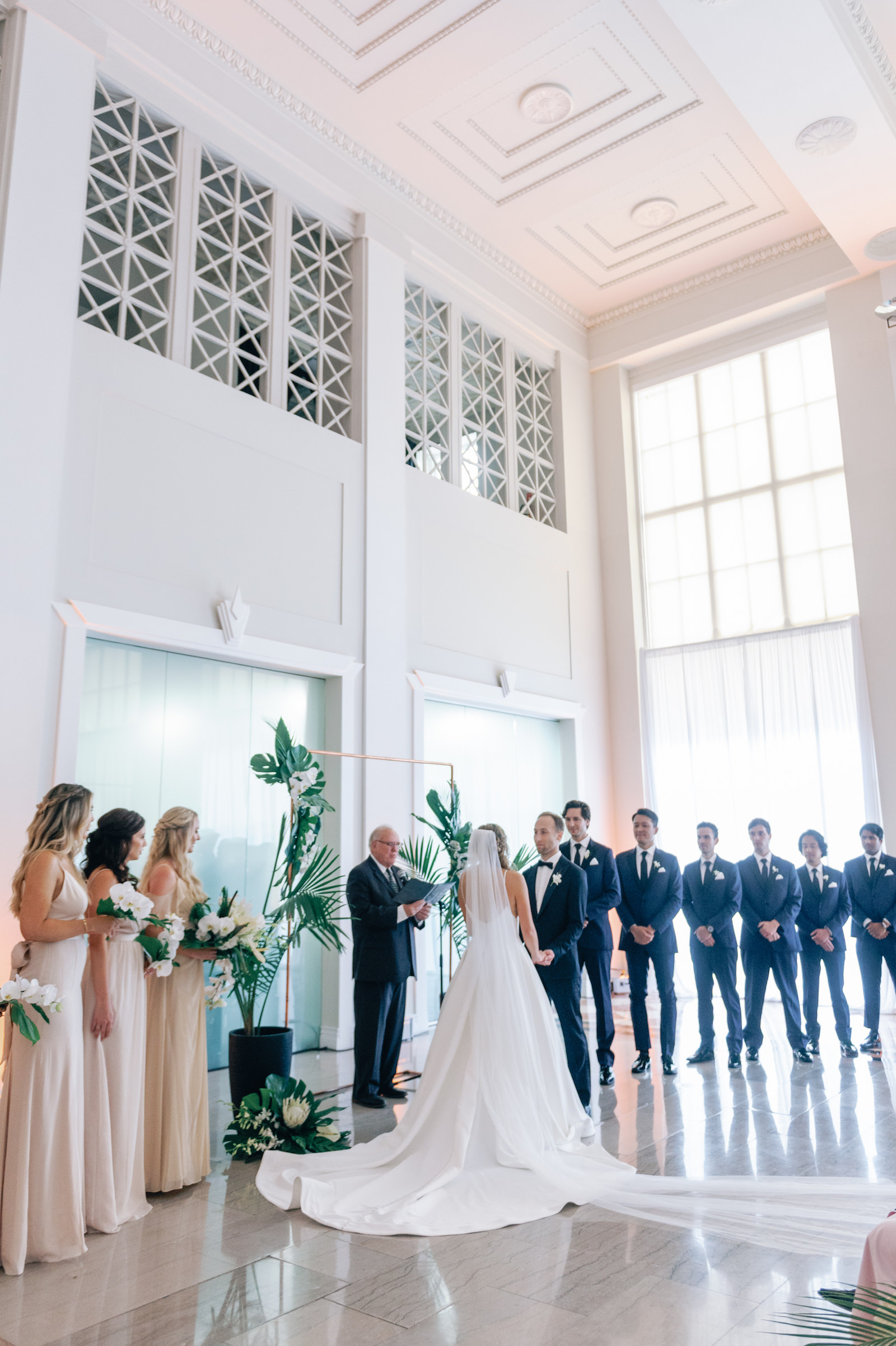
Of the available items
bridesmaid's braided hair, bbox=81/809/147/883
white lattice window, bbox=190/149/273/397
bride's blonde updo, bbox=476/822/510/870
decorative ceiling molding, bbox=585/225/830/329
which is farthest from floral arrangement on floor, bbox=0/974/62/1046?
decorative ceiling molding, bbox=585/225/830/329

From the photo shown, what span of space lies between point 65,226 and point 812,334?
8513mm

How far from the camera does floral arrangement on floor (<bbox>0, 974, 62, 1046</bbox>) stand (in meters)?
3.79

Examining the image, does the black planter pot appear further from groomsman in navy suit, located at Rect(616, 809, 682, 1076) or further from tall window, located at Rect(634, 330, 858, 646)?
tall window, located at Rect(634, 330, 858, 646)

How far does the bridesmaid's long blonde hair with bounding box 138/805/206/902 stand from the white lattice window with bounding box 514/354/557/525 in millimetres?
7367

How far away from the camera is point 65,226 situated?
273 inches

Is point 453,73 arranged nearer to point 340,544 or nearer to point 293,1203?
point 340,544

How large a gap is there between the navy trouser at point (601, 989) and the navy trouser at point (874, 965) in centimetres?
205

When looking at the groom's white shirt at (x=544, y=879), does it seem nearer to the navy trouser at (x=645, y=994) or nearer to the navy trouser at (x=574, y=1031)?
the navy trouser at (x=574, y=1031)

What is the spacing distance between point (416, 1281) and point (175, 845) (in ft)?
7.66

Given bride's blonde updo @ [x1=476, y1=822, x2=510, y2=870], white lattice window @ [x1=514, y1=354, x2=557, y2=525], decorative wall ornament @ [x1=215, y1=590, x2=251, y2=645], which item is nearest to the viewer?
bride's blonde updo @ [x1=476, y1=822, x2=510, y2=870]

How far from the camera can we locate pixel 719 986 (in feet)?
23.8

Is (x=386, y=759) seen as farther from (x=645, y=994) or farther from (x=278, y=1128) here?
(x=278, y=1128)

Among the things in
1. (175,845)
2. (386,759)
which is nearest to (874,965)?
(386,759)

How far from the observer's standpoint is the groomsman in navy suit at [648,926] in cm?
704
